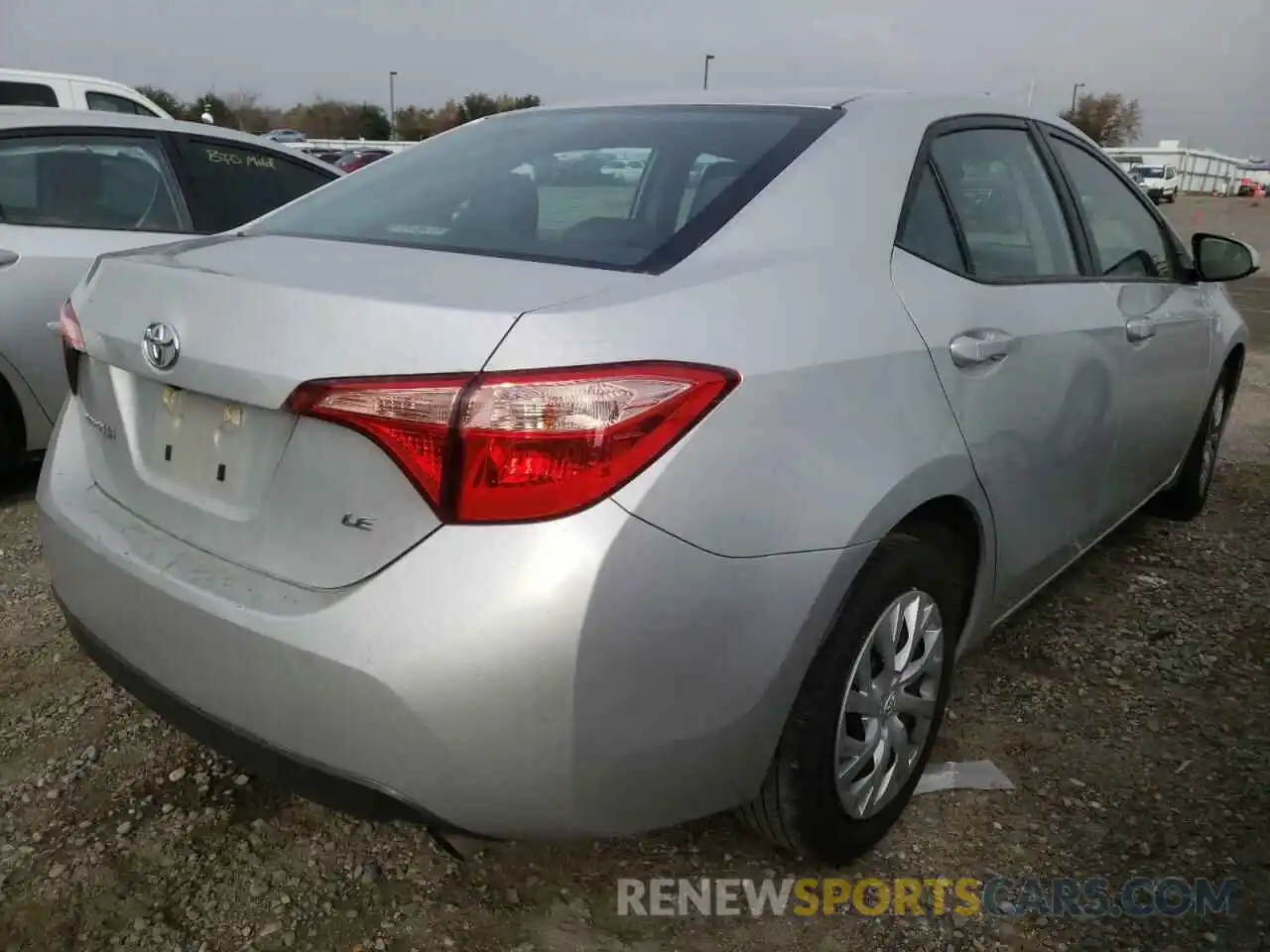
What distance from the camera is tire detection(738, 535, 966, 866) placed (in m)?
1.83

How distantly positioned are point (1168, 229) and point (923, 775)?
2.26 meters

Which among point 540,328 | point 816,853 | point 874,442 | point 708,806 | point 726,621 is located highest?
point 540,328

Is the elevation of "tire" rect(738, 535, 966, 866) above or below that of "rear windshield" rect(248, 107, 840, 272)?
below

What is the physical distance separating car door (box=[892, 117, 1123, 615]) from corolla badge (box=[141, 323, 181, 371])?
128cm

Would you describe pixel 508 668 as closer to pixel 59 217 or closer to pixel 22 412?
pixel 22 412

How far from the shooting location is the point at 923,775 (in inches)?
97.6

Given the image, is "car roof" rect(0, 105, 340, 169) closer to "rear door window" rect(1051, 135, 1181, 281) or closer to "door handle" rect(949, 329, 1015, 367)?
"rear door window" rect(1051, 135, 1181, 281)

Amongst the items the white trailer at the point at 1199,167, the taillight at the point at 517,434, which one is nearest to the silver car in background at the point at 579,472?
the taillight at the point at 517,434

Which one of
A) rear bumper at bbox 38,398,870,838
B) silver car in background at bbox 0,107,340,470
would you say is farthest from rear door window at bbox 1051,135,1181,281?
silver car in background at bbox 0,107,340,470

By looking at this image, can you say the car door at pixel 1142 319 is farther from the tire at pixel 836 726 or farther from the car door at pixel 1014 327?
the tire at pixel 836 726

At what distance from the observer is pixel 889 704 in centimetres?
207

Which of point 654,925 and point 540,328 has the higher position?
point 540,328

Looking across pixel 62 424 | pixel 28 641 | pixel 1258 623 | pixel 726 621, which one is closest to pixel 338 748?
pixel 726 621

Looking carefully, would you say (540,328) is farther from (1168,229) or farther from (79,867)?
(1168,229)
